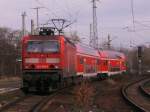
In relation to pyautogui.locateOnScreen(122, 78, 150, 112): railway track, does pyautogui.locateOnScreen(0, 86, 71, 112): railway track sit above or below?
above

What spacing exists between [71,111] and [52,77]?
8.35m

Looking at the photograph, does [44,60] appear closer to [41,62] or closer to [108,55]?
[41,62]

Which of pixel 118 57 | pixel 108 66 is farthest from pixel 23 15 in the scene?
pixel 108 66

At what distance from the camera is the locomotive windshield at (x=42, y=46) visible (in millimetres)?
26500

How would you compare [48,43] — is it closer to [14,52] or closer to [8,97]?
[8,97]

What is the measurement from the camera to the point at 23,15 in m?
84.2

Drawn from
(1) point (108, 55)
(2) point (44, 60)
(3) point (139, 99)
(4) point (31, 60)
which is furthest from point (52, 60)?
(1) point (108, 55)

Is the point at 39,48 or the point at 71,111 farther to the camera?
the point at 39,48

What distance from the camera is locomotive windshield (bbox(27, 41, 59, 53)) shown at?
26500 mm

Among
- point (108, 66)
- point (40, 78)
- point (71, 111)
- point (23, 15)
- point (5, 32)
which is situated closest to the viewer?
point (71, 111)

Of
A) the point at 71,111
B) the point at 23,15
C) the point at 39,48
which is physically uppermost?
the point at 23,15

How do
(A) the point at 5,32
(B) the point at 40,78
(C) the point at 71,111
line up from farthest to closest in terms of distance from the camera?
(A) the point at 5,32, (B) the point at 40,78, (C) the point at 71,111

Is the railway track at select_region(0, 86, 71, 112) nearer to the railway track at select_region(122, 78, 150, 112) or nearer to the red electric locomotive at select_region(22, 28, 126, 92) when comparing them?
the red electric locomotive at select_region(22, 28, 126, 92)

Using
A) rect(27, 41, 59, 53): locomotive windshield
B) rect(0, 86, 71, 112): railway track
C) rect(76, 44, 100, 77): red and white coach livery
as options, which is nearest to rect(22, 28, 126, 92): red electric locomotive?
rect(27, 41, 59, 53): locomotive windshield
